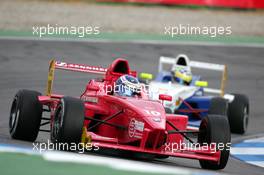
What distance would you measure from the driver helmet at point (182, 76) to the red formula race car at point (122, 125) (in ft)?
14.5

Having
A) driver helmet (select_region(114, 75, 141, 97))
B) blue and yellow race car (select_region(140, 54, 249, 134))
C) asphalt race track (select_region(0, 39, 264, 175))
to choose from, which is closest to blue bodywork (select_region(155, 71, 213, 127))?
blue and yellow race car (select_region(140, 54, 249, 134))

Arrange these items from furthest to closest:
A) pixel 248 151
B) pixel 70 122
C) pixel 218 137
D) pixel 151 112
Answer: pixel 248 151 → pixel 218 137 → pixel 151 112 → pixel 70 122

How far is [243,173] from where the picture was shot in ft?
36.1

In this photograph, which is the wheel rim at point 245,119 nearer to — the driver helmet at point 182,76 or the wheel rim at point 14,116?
the driver helmet at point 182,76

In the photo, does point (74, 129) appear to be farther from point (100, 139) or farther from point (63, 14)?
point (63, 14)

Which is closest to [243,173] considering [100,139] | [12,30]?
[100,139]

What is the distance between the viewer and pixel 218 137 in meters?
10.8

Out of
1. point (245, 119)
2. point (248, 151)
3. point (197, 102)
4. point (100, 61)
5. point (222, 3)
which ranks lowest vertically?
point (248, 151)

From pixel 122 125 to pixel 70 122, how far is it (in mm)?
1098

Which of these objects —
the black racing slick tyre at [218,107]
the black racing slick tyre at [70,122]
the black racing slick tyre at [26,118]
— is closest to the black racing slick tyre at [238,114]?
the black racing slick tyre at [218,107]

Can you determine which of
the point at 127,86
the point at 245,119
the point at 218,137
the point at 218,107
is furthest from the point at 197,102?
the point at 218,137

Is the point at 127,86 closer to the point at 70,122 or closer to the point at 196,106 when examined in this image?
the point at 70,122

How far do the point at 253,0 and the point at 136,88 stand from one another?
21863mm

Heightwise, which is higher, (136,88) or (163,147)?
(136,88)
